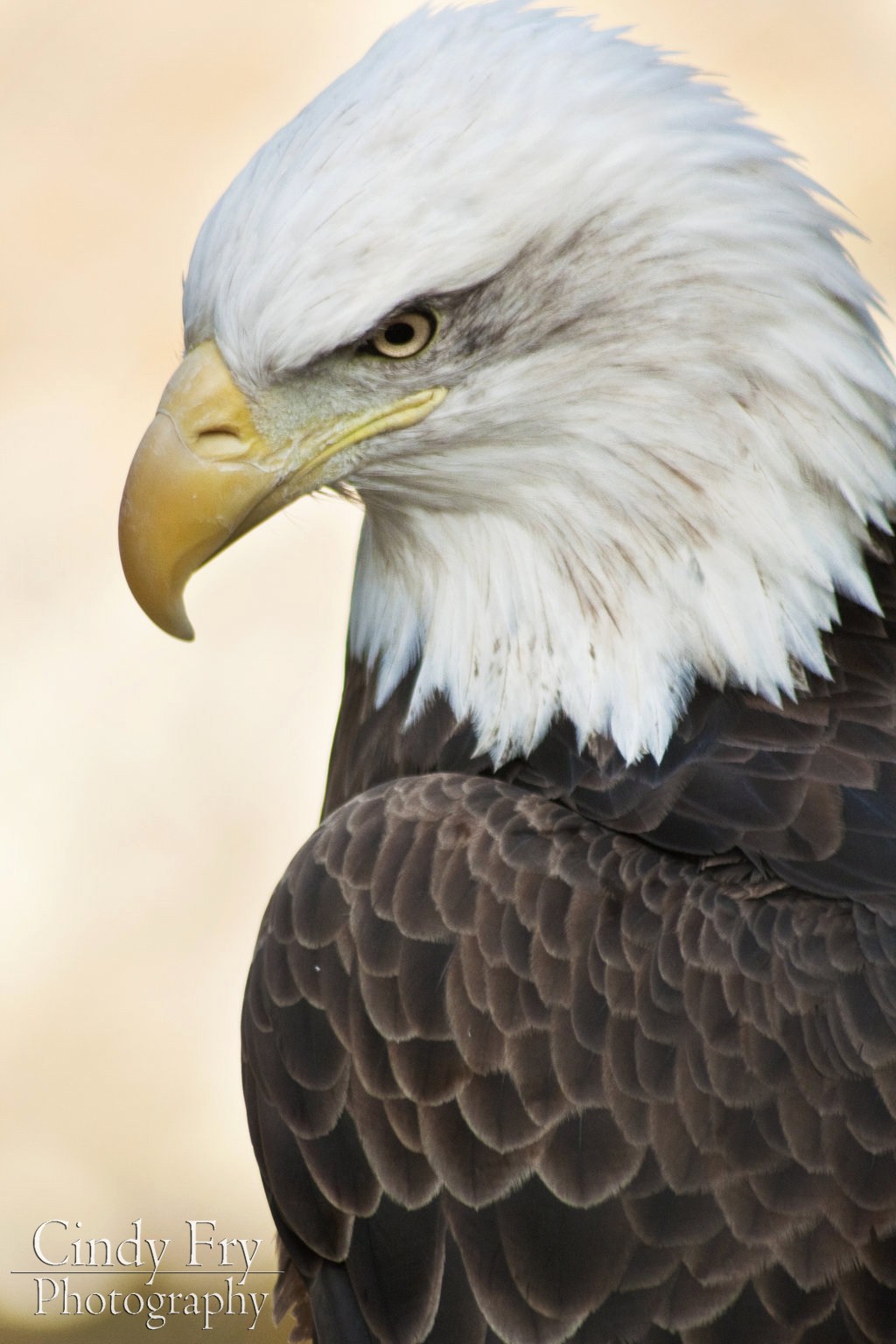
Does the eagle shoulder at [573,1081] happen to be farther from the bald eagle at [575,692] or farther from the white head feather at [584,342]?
the white head feather at [584,342]

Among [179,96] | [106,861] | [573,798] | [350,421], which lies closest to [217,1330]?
[106,861]

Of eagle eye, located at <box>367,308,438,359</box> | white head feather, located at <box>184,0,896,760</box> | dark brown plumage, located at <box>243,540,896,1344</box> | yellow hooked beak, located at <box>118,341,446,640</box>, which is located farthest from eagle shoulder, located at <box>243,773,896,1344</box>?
eagle eye, located at <box>367,308,438,359</box>

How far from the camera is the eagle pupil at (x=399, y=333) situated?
1874mm

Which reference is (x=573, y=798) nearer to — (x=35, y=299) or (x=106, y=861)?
(x=106, y=861)

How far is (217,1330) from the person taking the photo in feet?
13.9

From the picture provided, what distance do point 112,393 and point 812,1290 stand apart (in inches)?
190

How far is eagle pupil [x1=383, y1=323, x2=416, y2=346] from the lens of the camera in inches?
73.8

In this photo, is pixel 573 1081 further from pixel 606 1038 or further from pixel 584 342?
pixel 584 342

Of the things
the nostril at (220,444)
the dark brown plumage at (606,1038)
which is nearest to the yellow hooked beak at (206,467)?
the nostril at (220,444)

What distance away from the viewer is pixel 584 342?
1.94 metres

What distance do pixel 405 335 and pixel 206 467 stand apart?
287mm

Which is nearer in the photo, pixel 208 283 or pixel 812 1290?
pixel 812 1290

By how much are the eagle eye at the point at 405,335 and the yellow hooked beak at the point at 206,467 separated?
69 mm

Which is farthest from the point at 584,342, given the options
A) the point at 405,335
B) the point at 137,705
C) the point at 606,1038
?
the point at 137,705
